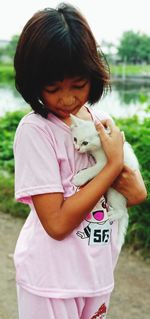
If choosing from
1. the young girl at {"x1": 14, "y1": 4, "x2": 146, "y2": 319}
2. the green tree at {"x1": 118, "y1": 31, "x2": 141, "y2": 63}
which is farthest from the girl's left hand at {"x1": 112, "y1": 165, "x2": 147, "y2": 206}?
the green tree at {"x1": 118, "y1": 31, "x2": 141, "y2": 63}

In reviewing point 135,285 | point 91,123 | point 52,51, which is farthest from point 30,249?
point 135,285

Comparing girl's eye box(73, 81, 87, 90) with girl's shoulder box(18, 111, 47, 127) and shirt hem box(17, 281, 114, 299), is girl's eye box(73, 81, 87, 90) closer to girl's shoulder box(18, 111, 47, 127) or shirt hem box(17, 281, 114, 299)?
girl's shoulder box(18, 111, 47, 127)

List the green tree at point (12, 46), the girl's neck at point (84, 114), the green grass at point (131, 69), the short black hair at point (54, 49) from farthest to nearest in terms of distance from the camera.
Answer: the green grass at point (131, 69)
the green tree at point (12, 46)
the girl's neck at point (84, 114)
the short black hair at point (54, 49)

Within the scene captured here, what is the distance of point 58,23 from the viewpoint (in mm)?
1223

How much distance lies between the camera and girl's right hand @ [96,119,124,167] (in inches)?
51.7

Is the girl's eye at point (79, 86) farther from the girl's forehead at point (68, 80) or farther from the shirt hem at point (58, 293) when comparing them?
the shirt hem at point (58, 293)

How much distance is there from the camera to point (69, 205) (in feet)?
4.13

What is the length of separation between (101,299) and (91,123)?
49cm

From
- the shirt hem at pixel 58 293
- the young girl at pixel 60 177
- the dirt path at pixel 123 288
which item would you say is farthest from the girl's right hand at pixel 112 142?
the dirt path at pixel 123 288

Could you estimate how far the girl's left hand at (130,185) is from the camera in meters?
1.40

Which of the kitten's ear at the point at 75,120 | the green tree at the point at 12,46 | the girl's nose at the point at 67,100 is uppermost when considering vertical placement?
the girl's nose at the point at 67,100

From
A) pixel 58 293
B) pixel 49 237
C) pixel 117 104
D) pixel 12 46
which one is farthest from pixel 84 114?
pixel 12 46

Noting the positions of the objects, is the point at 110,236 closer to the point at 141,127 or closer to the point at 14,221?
the point at 141,127

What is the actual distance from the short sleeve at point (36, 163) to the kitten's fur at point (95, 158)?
0.07 meters
